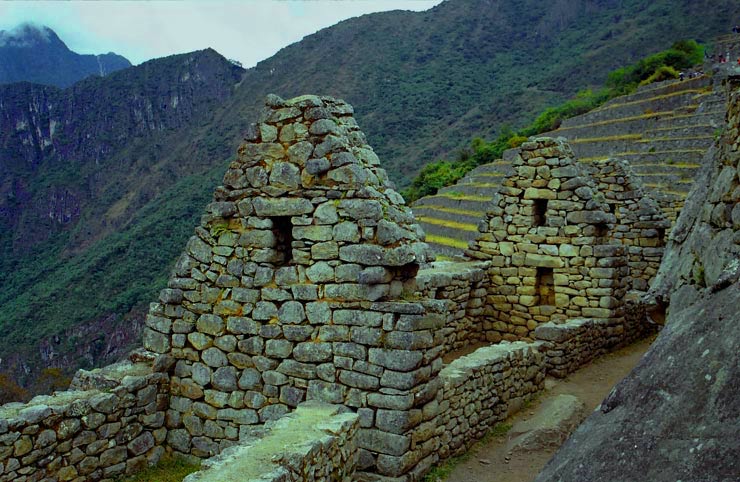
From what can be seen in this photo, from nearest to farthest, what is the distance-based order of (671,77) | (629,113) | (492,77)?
(629,113) → (671,77) → (492,77)

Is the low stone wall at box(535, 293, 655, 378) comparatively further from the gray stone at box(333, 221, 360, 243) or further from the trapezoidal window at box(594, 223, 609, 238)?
the gray stone at box(333, 221, 360, 243)

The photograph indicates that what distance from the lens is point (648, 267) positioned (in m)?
12.6

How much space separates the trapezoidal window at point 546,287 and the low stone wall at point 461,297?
817 millimetres

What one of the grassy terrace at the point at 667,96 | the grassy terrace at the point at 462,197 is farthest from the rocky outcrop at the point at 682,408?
the grassy terrace at the point at 667,96

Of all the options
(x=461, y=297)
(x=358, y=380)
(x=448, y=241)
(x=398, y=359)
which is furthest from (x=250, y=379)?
(x=448, y=241)

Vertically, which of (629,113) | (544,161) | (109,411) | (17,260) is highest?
(629,113)

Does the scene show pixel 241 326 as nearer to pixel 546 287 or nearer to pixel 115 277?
pixel 546 287

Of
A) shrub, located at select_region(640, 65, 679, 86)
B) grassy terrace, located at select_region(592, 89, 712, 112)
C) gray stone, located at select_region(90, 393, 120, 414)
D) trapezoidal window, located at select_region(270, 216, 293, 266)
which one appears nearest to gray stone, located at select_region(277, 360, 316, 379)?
trapezoidal window, located at select_region(270, 216, 293, 266)

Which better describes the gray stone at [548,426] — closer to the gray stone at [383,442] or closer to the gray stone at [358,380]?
the gray stone at [383,442]

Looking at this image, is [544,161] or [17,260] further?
[17,260]

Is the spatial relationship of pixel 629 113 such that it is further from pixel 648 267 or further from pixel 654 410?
pixel 654 410

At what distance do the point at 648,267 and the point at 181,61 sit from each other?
118m

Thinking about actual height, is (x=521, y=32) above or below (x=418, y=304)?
above

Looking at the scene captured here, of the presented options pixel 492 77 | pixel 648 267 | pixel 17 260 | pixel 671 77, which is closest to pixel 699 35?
pixel 671 77
